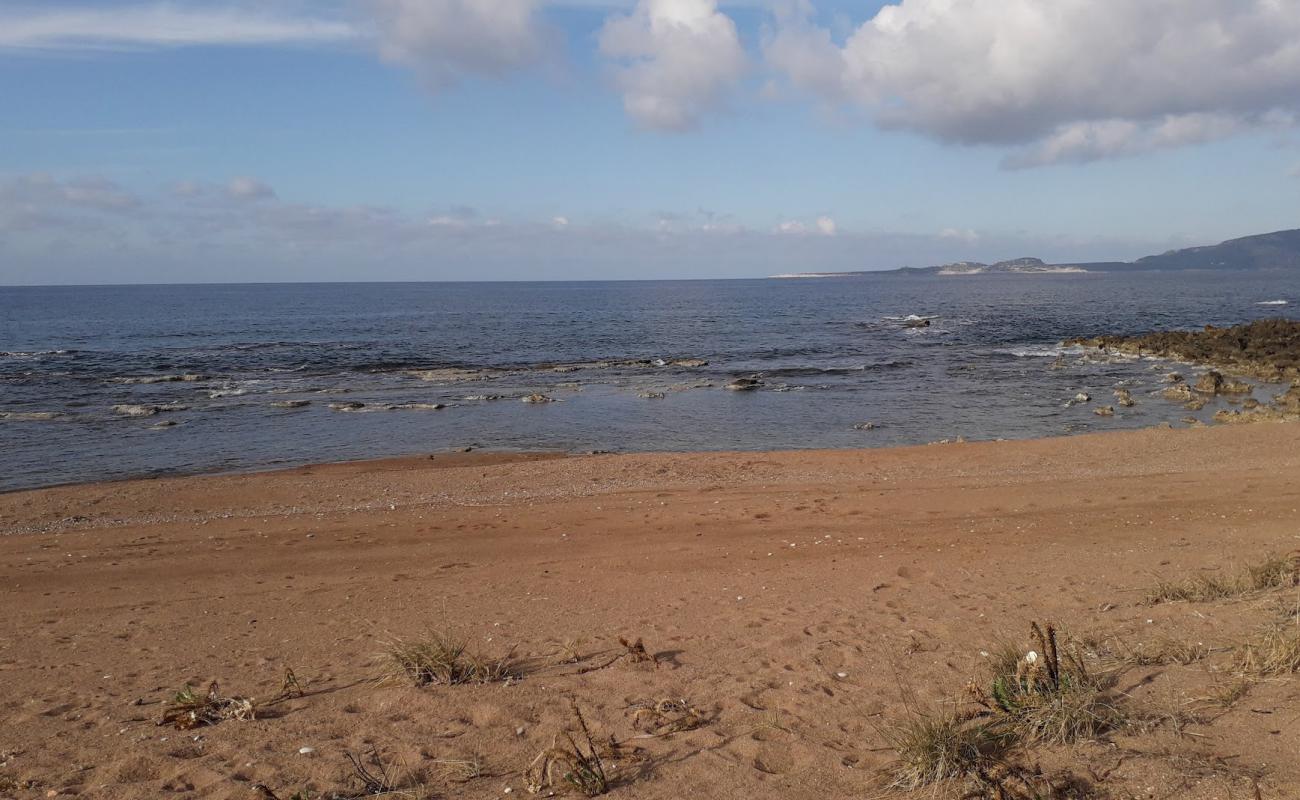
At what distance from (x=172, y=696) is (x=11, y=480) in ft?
49.3

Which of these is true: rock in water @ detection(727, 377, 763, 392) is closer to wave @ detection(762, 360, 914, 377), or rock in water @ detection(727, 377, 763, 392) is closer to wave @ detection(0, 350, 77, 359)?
wave @ detection(762, 360, 914, 377)

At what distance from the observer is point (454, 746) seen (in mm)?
4859

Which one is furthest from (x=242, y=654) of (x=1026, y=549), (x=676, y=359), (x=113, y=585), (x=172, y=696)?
(x=676, y=359)

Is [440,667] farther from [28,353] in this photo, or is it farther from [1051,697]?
[28,353]

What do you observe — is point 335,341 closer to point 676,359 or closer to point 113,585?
point 676,359

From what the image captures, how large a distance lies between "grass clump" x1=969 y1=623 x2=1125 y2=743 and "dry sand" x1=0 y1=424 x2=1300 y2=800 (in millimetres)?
143

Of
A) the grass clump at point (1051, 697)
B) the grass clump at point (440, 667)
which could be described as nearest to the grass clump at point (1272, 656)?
the grass clump at point (1051, 697)

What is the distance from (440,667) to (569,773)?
1.88 m

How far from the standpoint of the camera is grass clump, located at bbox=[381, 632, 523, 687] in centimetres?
586

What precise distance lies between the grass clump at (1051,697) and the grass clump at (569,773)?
2.16 metres

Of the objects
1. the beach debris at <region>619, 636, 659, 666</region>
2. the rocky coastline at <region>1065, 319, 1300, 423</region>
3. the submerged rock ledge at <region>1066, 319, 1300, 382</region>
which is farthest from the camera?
the submerged rock ledge at <region>1066, 319, 1300, 382</region>

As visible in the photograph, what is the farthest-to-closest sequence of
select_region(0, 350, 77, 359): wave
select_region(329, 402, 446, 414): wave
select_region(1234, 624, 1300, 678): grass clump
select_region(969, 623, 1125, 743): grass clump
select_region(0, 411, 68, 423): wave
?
select_region(0, 350, 77, 359): wave → select_region(329, 402, 446, 414): wave → select_region(0, 411, 68, 423): wave → select_region(1234, 624, 1300, 678): grass clump → select_region(969, 623, 1125, 743): grass clump

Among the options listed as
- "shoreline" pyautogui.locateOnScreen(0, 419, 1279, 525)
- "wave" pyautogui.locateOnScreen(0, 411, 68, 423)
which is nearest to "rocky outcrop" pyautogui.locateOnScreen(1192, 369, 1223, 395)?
"shoreline" pyautogui.locateOnScreen(0, 419, 1279, 525)

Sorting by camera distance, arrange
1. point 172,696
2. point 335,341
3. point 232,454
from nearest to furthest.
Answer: point 172,696 → point 232,454 → point 335,341
